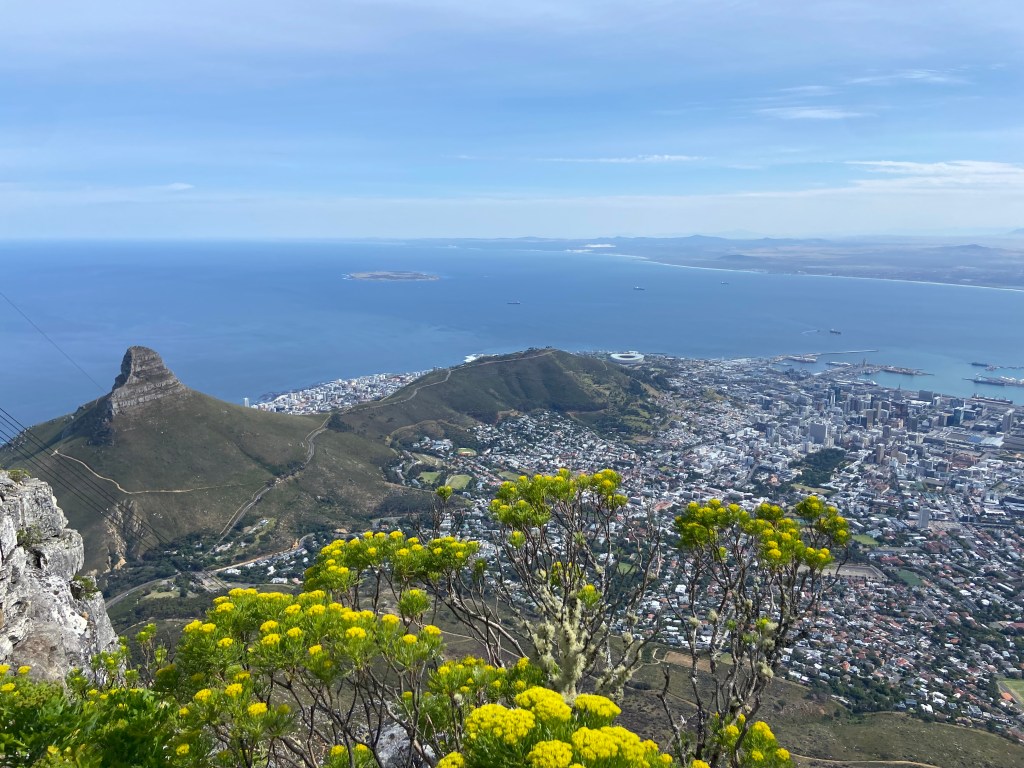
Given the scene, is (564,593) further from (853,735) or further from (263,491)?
(263,491)

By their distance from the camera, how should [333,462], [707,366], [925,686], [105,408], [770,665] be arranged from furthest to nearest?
[707,366] < [333,462] < [105,408] < [925,686] < [770,665]

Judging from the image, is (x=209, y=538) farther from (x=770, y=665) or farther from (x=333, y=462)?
(x=770, y=665)

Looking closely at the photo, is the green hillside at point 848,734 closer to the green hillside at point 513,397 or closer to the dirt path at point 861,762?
the dirt path at point 861,762

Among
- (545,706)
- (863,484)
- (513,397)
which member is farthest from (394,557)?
(513,397)

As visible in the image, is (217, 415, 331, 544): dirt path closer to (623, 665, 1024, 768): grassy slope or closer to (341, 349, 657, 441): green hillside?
(341, 349, 657, 441): green hillside

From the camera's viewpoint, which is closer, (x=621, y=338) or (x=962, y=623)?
(x=962, y=623)

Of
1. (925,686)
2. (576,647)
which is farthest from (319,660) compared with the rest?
(925,686)
